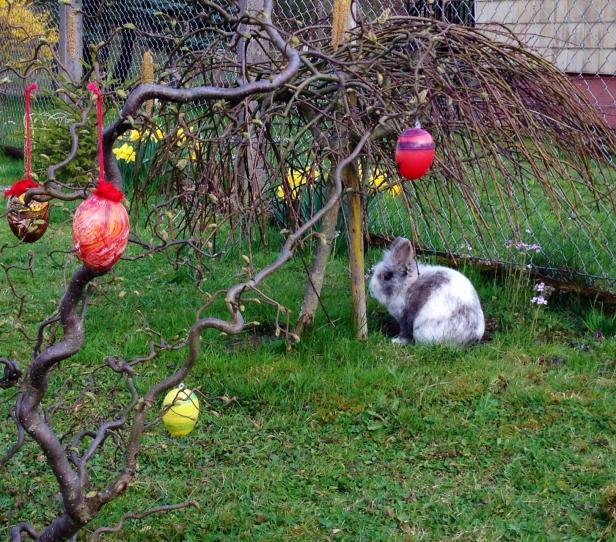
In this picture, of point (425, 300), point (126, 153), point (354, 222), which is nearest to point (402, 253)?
point (425, 300)

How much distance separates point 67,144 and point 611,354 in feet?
20.1

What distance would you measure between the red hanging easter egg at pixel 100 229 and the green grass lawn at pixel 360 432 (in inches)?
23.7

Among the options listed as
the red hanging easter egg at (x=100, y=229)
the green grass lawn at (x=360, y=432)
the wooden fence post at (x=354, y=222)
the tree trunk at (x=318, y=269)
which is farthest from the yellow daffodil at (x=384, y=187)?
the red hanging easter egg at (x=100, y=229)

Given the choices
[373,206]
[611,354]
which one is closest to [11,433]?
[611,354]

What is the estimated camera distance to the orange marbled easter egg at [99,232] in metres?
1.96

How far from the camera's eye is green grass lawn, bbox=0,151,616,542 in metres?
3.04

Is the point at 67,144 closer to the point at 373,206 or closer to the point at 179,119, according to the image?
the point at 373,206

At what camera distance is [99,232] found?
196 cm

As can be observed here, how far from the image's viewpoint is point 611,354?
4.39 metres

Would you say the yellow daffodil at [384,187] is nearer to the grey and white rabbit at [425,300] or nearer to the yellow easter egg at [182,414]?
the grey and white rabbit at [425,300]

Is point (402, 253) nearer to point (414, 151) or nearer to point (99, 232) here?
point (414, 151)

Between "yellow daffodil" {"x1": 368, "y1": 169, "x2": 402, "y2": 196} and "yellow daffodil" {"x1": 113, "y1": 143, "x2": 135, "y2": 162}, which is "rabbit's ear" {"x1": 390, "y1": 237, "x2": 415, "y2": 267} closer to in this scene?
"yellow daffodil" {"x1": 368, "y1": 169, "x2": 402, "y2": 196}

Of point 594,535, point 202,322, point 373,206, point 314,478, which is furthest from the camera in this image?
point 373,206

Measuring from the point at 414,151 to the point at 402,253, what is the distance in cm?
171
